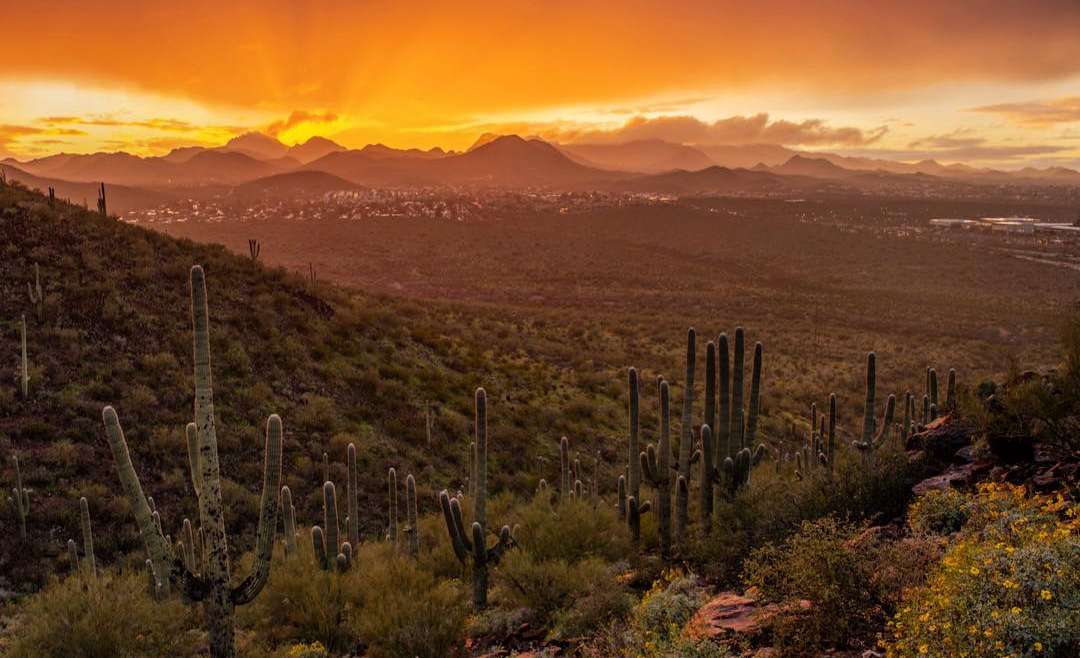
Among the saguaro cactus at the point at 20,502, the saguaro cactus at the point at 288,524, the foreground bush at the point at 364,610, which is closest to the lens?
the foreground bush at the point at 364,610

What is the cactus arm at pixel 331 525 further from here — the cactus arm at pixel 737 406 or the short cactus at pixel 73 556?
the cactus arm at pixel 737 406

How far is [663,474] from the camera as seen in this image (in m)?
9.78

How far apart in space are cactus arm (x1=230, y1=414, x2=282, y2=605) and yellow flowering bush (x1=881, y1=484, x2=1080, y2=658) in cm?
528

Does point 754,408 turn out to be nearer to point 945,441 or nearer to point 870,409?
point 870,409

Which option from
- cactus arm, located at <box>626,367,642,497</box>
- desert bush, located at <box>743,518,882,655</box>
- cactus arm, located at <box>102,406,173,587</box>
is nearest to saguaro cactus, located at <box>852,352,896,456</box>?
cactus arm, located at <box>626,367,642,497</box>

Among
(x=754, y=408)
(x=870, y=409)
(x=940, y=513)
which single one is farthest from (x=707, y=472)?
(x=870, y=409)

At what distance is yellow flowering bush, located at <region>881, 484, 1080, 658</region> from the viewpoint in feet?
12.5

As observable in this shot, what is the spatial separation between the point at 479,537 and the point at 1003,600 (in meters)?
5.91

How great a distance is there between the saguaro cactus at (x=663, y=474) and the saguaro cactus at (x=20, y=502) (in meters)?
10.5

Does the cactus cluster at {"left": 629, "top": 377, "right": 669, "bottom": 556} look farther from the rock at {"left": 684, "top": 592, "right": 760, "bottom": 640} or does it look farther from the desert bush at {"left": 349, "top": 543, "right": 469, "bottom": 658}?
the desert bush at {"left": 349, "top": 543, "right": 469, "bottom": 658}

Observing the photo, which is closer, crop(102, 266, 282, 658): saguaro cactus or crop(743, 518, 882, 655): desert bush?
crop(743, 518, 882, 655): desert bush

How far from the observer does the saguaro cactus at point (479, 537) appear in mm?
8445

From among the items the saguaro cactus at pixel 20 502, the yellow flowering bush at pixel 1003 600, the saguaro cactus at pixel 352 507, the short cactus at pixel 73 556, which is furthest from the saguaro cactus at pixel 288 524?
the yellow flowering bush at pixel 1003 600

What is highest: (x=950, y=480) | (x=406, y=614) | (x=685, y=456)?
(x=950, y=480)
